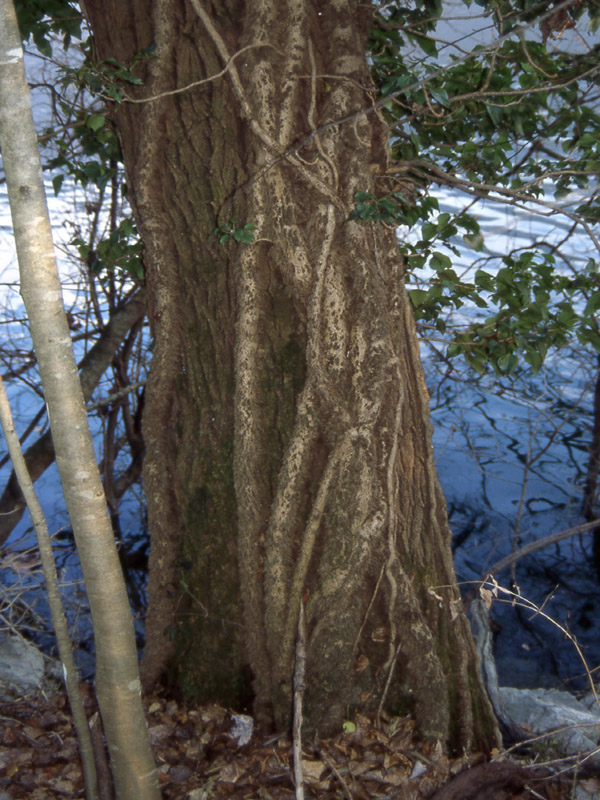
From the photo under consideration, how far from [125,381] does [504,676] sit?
2.99 m

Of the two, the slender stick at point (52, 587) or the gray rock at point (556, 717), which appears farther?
the gray rock at point (556, 717)

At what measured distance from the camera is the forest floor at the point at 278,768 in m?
1.93

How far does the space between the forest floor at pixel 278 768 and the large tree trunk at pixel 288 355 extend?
0.09 meters

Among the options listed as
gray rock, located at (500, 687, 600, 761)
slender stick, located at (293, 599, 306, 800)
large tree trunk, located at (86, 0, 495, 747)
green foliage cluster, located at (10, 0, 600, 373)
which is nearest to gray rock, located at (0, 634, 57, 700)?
large tree trunk, located at (86, 0, 495, 747)

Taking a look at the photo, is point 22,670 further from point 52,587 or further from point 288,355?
point 288,355

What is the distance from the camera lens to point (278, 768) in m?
1.99

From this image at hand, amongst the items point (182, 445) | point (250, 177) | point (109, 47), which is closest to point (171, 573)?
point (182, 445)

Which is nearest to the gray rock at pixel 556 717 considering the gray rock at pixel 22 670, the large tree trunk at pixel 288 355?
the large tree trunk at pixel 288 355

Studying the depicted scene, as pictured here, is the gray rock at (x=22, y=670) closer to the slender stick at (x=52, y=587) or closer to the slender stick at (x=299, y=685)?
the slender stick at (x=52, y=587)

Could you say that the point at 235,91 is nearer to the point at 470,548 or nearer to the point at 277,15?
the point at 277,15

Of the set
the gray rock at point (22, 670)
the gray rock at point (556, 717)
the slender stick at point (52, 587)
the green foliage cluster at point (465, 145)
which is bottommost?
the gray rock at point (556, 717)

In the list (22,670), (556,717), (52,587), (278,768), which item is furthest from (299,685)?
(22,670)

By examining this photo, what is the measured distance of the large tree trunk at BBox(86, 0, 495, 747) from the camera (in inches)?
78.5

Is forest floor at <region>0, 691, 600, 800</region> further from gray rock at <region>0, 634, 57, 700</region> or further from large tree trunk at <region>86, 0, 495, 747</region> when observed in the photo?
A: gray rock at <region>0, 634, 57, 700</region>
